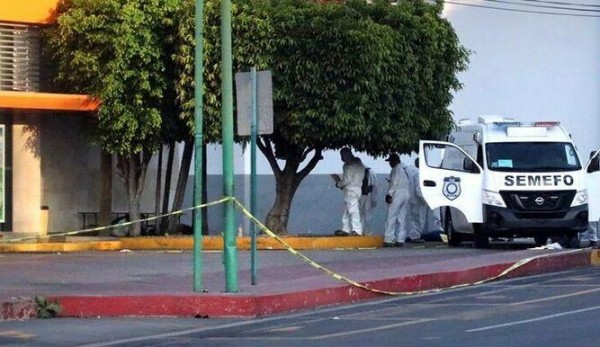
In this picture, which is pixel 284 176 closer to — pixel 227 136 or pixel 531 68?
Answer: pixel 227 136

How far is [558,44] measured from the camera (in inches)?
1486

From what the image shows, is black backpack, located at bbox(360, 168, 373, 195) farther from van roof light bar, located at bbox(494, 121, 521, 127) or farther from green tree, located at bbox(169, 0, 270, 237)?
green tree, located at bbox(169, 0, 270, 237)

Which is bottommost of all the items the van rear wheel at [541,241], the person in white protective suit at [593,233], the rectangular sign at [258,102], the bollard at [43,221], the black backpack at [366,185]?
the van rear wheel at [541,241]

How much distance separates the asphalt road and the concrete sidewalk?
1.18 ft

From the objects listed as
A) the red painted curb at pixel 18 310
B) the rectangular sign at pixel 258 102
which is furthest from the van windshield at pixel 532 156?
the red painted curb at pixel 18 310

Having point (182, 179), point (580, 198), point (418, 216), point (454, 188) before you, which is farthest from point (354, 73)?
point (418, 216)

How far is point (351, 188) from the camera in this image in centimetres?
2620

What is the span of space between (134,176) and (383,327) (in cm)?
1359

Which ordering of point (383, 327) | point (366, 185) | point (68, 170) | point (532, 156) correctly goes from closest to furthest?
point (383, 327) < point (532, 156) < point (366, 185) < point (68, 170)

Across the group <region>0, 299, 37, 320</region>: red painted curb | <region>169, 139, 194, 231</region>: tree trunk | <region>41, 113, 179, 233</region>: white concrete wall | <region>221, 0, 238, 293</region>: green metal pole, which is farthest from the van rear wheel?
<region>0, 299, 37, 320</region>: red painted curb

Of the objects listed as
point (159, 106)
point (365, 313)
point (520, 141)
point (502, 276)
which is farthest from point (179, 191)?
point (365, 313)

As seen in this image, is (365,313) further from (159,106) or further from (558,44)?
(558,44)

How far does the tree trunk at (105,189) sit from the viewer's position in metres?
28.1

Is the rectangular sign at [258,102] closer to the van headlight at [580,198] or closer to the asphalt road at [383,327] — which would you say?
the asphalt road at [383,327]
